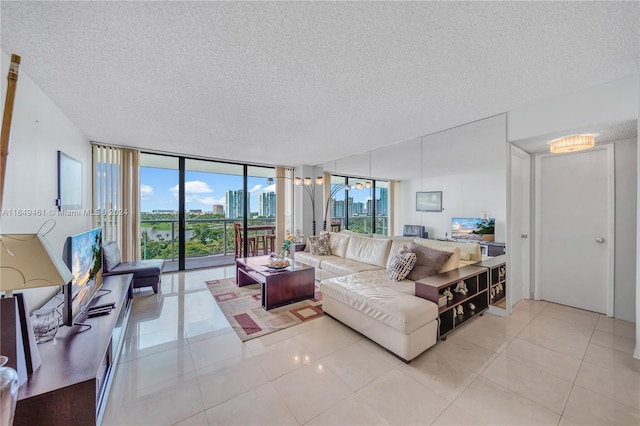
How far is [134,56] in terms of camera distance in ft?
5.76

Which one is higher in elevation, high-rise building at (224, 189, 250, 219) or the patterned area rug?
high-rise building at (224, 189, 250, 219)

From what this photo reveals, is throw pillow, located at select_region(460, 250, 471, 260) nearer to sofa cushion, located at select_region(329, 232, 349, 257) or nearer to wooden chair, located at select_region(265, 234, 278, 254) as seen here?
sofa cushion, located at select_region(329, 232, 349, 257)

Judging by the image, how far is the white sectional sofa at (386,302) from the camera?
6.62 feet

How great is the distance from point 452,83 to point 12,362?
11.1 ft

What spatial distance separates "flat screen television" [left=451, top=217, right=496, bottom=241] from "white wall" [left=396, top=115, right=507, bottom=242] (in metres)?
0.06

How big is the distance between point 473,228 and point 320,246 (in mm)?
2547

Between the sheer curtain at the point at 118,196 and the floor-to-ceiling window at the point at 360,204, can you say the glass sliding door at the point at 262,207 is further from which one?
the sheer curtain at the point at 118,196

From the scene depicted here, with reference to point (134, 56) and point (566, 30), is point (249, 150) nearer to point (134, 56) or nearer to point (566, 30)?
point (134, 56)

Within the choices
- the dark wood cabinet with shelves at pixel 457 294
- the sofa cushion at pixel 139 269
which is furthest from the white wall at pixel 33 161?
the dark wood cabinet with shelves at pixel 457 294

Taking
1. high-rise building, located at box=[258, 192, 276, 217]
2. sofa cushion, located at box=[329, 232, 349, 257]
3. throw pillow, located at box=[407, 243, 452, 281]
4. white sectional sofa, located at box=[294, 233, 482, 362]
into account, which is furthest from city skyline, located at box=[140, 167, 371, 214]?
throw pillow, located at box=[407, 243, 452, 281]

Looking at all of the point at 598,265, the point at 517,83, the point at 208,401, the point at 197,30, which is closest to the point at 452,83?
the point at 517,83

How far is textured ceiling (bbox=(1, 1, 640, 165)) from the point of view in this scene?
1.39 m

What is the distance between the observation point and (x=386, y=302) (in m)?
2.16

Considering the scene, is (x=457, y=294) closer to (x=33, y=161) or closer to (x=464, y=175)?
(x=464, y=175)
